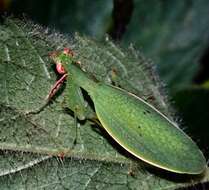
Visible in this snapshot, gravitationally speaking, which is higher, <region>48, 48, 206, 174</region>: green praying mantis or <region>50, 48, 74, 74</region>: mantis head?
<region>50, 48, 74, 74</region>: mantis head

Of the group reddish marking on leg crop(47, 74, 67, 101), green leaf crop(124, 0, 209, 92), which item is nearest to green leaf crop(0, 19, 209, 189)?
reddish marking on leg crop(47, 74, 67, 101)

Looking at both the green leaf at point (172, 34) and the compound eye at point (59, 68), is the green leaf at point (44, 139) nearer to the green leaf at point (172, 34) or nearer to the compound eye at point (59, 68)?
the compound eye at point (59, 68)

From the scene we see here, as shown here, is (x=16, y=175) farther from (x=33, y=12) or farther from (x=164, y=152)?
(x=33, y=12)

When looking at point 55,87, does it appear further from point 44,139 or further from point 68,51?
point 44,139

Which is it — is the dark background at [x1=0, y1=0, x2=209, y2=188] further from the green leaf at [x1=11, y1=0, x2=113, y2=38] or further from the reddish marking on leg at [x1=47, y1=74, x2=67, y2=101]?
the reddish marking on leg at [x1=47, y1=74, x2=67, y2=101]

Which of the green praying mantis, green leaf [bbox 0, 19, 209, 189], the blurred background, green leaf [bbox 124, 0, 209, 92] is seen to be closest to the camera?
green leaf [bbox 0, 19, 209, 189]

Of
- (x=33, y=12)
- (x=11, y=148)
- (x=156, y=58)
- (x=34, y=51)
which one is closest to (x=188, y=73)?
(x=156, y=58)

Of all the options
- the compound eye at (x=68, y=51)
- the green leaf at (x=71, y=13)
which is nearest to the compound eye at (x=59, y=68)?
the compound eye at (x=68, y=51)
